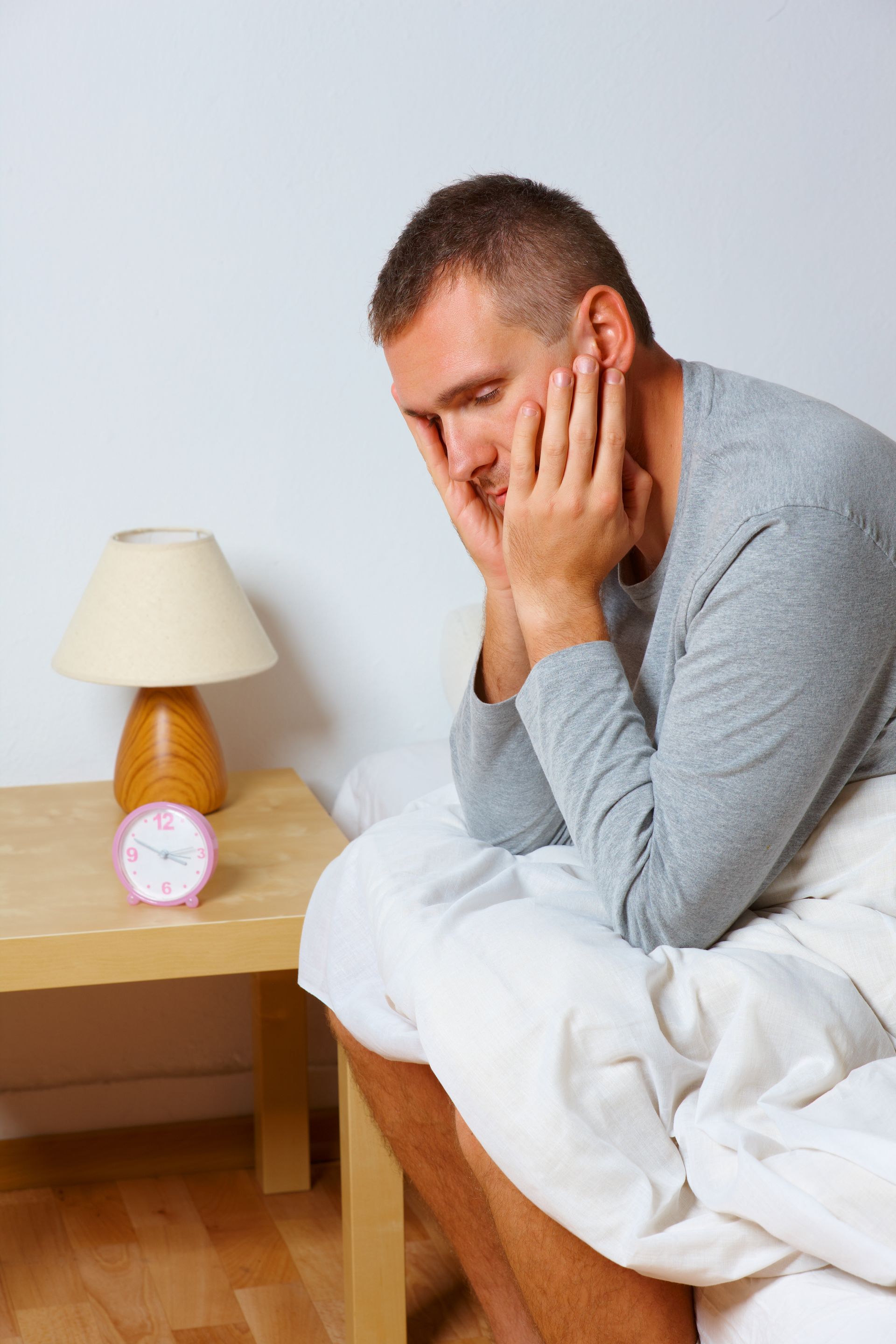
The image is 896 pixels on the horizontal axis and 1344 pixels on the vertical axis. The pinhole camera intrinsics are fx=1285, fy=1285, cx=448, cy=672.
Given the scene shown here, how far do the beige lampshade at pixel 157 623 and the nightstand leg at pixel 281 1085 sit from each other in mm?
448

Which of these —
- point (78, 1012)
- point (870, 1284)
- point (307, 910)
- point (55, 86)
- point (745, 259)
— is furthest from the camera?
point (745, 259)

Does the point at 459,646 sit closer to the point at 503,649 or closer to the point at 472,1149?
the point at 503,649

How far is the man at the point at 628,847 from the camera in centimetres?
82

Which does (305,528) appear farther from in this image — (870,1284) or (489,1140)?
(870,1284)

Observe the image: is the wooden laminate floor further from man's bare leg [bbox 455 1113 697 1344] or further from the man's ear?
the man's ear

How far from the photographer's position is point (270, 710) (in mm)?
1859

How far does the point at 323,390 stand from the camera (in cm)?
179

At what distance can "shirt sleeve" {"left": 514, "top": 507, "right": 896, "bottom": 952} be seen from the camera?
0.91m

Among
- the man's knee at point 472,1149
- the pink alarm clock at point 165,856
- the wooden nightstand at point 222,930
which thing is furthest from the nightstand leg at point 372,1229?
the man's knee at point 472,1149

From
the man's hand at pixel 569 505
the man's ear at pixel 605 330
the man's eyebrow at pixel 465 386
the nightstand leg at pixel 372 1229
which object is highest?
the man's ear at pixel 605 330

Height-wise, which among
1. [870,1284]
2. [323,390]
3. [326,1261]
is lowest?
[326,1261]

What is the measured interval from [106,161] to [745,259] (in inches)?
35.9

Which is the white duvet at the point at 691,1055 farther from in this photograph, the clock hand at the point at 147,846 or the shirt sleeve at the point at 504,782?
the clock hand at the point at 147,846

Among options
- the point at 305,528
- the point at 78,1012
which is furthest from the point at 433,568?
the point at 78,1012
